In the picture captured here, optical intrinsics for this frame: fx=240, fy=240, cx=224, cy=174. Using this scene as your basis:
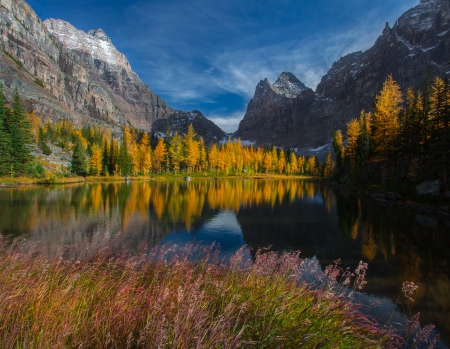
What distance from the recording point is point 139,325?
149 inches

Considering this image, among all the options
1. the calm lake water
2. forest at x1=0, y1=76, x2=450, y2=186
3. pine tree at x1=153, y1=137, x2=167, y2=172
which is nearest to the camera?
the calm lake water

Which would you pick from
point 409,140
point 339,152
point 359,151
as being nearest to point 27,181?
point 409,140

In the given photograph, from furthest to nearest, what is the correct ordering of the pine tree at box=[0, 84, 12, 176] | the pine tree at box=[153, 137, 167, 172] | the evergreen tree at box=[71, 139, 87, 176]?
the pine tree at box=[153, 137, 167, 172], the evergreen tree at box=[71, 139, 87, 176], the pine tree at box=[0, 84, 12, 176]

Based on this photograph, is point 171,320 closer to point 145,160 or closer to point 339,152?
point 339,152

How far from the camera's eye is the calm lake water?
999cm

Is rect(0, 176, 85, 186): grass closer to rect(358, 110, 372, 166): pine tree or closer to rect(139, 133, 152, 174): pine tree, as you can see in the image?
rect(139, 133, 152, 174): pine tree

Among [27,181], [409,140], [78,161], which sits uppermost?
[409,140]

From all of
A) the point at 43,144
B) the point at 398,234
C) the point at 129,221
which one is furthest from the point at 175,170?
the point at 398,234

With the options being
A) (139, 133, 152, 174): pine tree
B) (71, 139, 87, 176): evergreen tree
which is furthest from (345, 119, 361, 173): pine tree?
(71, 139, 87, 176): evergreen tree

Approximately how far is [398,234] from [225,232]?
1283cm

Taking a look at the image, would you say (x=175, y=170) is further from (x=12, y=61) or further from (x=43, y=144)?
(x=12, y=61)

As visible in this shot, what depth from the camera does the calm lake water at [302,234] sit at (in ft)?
32.8

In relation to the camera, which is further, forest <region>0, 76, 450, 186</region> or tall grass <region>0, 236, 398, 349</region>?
forest <region>0, 76, 450, 186</region>

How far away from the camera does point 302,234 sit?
18016mm
